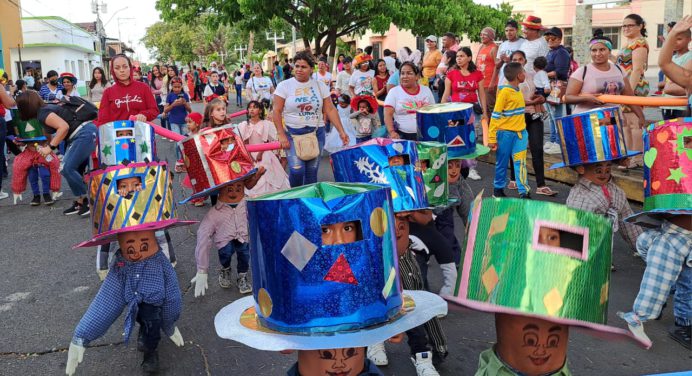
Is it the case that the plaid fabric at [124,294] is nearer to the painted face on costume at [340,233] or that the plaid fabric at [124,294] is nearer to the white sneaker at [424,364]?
the white sneaker at [424,364]

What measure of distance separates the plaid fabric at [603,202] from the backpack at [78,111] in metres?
5.99

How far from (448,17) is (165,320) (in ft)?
69.6

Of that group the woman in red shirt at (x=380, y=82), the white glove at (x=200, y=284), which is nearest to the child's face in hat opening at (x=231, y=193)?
the white glove at (x=200, y=284)

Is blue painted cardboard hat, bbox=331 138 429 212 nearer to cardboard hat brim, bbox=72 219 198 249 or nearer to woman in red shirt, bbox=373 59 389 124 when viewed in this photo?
cardboard hat brim, bbox=72 219 198 249

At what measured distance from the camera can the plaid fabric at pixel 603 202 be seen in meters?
5.20

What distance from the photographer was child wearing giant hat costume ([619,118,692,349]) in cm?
394

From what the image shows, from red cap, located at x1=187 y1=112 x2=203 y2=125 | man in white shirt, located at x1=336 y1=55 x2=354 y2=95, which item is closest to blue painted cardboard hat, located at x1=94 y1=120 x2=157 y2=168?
red cap, located at x1=187 y1=112 x2=203 y2=125

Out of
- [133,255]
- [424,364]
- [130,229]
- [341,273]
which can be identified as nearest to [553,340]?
[341,273]

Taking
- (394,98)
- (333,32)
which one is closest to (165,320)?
(394,98)

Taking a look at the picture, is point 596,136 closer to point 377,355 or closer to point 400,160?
point 400,160

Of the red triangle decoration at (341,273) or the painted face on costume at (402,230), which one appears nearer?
the red triangle decoration at (341,273)

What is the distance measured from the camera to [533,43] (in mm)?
10297

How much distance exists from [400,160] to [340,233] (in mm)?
1651

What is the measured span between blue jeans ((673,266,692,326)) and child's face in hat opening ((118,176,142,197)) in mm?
3323
